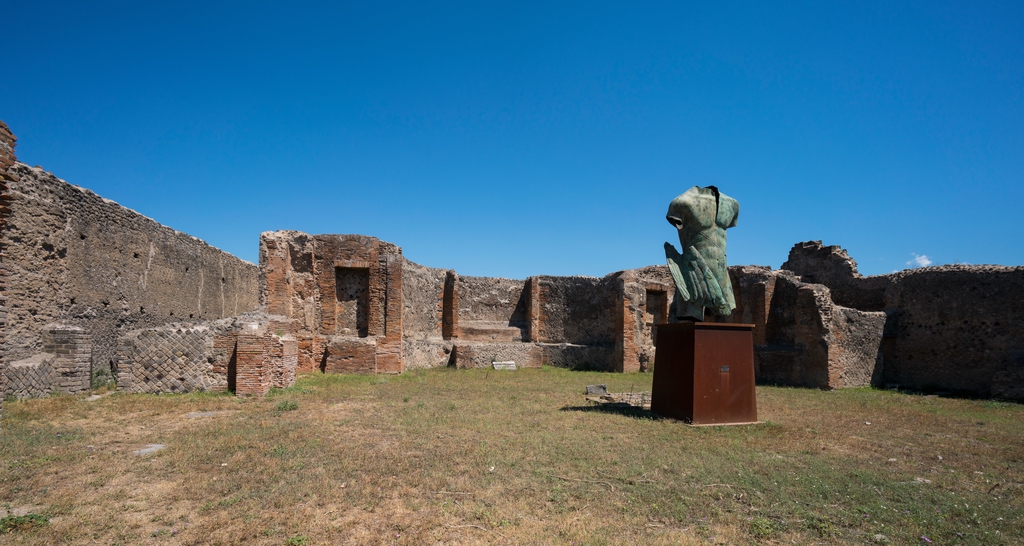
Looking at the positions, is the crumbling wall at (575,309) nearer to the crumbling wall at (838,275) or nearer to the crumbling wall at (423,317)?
the crumbling wall at (423,317)

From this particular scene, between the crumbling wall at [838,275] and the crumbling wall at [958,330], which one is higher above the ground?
the crumbling wall at [838,275]

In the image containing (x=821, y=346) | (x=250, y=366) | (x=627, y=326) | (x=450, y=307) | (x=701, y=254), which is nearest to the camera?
(x=701, y=254)

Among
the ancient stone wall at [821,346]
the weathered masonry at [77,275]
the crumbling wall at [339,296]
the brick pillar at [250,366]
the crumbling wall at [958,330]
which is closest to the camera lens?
the weathered masonry at [77,275]

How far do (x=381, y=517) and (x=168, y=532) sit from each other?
1444 mm

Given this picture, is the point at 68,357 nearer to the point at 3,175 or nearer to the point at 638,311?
the point at 3,175

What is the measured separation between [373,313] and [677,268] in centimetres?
897

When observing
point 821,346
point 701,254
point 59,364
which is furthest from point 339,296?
point 821,346

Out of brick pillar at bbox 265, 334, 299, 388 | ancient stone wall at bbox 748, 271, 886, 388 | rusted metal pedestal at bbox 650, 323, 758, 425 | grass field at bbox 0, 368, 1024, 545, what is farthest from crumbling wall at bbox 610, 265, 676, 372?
brick pillar at bbox 265, 334, 299, 388

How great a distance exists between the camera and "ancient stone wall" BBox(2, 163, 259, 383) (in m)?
9.02

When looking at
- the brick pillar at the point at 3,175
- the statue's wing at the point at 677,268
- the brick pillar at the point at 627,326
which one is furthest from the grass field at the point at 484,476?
the brick pillar at the point at 627,326

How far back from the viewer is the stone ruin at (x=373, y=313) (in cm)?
932

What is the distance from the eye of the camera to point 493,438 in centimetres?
669

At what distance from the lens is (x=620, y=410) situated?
8883 mm

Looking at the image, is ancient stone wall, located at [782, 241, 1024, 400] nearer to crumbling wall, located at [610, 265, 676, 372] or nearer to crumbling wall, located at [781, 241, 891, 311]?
crumbling wall, located at [781, 241, 891, 311]
